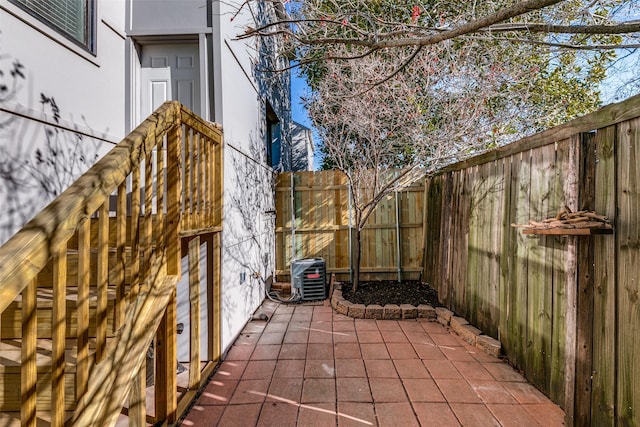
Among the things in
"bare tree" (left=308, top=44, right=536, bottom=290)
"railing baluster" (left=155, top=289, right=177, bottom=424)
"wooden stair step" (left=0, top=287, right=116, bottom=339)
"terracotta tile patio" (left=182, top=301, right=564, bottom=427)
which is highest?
"bare tree" (left=308, top=44, right=536, bottom=290)

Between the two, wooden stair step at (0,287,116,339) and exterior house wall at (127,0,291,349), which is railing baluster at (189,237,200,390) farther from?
wooden stair step at (0,287,116,339)

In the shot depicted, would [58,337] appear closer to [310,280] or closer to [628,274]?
[628,274]

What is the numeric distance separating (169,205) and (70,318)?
831 millimetres

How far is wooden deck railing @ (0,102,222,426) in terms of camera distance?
1141 millimetres

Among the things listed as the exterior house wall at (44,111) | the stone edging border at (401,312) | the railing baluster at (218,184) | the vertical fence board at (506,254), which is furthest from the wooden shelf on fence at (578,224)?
the exterior house wall at (44,111)

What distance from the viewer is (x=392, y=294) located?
5.09 m

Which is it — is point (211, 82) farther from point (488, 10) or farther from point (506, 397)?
point (506, 397)

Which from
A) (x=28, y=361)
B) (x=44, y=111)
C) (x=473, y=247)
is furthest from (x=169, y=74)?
(x=473, y=247)

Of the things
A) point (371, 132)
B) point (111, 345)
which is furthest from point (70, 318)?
point (371, 132)

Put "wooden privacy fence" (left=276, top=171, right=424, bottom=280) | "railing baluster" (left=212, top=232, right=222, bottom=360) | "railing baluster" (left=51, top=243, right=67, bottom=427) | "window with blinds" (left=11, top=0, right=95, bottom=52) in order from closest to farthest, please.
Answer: "railing baluster" (left=51, top=243, right=67, bottom=427) < "window with blinds" (left=11, top=0, right=95, bottom=52) < "railing baluster" (left=212, top=232, right=222, bottom=360) < "wooden privacy fence" (left=276, top=171, right=424, bottom=280)

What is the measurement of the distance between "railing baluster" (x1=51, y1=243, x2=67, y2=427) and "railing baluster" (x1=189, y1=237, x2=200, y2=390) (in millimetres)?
1496

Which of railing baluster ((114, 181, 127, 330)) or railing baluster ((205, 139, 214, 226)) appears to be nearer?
railing baluster ((114, 181, 127, 330))

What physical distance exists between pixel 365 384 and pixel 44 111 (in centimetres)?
313

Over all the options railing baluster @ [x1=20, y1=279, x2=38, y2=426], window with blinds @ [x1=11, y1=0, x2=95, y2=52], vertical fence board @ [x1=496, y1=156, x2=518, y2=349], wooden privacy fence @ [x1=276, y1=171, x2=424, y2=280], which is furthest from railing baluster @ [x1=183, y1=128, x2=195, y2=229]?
wooden privacy fence @ [x1=276, y1=171, x2=424, y2=280]
